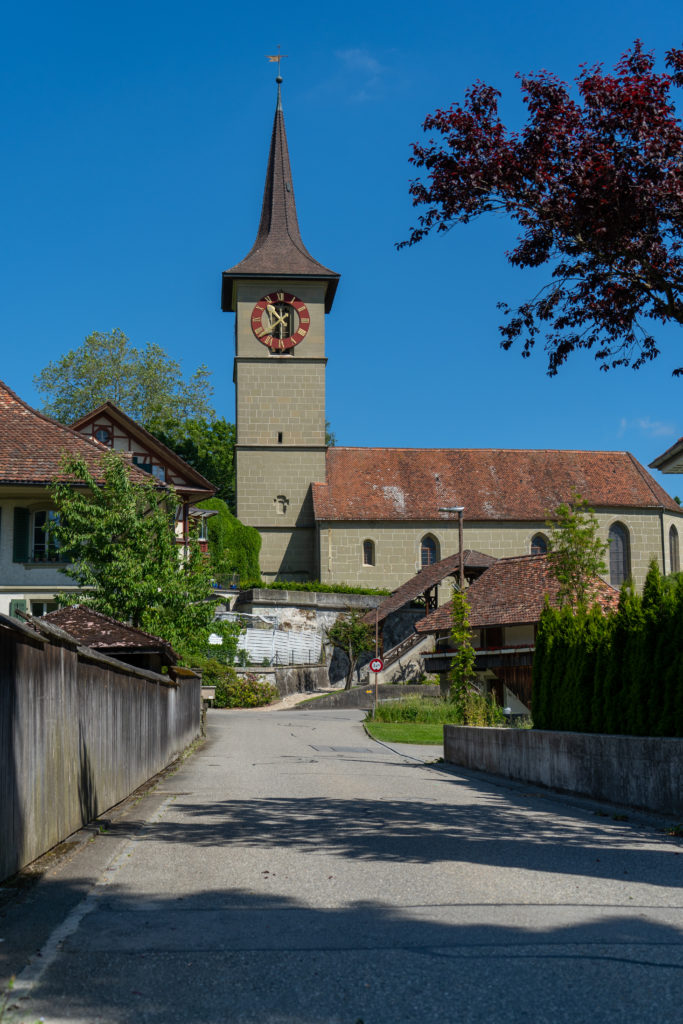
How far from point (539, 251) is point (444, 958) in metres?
7.28

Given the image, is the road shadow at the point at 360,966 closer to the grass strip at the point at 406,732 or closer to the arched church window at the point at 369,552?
the grass strip at the point at 406,732

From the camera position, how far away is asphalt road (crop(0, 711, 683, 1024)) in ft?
13.8

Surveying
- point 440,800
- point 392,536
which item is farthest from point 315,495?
point 440,800

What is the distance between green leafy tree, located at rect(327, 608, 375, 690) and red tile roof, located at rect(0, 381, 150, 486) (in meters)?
23.4

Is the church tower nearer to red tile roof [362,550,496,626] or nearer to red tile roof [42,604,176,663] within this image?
red tile roof [362,550,496,626]

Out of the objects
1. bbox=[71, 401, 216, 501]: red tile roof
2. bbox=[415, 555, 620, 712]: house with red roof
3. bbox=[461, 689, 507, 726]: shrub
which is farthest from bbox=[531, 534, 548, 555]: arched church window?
bbox=[461, 689, 507, 726]: shrub

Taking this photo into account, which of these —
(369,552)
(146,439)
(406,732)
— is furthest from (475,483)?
(406,732)

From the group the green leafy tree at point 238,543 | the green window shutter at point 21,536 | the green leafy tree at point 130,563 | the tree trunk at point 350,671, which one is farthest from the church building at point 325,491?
the green leafy tree at point 130,563

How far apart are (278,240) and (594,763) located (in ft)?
181

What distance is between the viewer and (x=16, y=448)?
30516 mm

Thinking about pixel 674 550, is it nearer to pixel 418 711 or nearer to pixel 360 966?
pixel 418 711

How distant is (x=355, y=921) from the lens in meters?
5.72

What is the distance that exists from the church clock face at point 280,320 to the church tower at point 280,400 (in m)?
0.06

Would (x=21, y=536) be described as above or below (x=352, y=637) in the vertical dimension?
A: above
